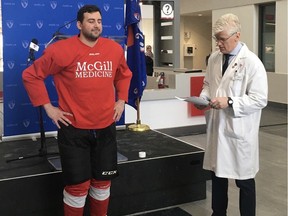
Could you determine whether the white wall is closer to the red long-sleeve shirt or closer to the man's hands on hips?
the red long-sleeve shirt

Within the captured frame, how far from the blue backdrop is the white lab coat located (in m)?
2.25

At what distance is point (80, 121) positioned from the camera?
2420 mm

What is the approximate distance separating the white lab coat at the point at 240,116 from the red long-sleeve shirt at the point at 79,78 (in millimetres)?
711

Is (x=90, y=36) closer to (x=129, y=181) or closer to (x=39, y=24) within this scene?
(x=129, y=181)

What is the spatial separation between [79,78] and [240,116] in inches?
38.7

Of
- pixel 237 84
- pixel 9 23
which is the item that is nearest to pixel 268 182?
pixel 237 84

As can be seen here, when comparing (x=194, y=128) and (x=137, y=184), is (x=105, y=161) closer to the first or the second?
(x=137, y=184)

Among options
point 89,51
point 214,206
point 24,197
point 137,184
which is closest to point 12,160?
point 24,197

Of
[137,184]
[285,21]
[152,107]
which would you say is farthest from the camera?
[285,21]

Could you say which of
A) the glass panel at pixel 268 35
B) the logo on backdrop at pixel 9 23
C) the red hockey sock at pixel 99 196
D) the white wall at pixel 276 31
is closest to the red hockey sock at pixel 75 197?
the red hockey sock at pixel 99 196

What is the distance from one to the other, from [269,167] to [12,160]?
272cm

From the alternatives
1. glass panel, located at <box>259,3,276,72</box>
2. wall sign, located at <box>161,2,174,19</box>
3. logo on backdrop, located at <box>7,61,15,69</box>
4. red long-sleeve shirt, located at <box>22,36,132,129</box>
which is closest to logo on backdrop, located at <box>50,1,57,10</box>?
logo on backdrop, located at <box>7,61,15,69</box>

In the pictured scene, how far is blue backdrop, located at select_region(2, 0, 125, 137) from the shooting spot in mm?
4090

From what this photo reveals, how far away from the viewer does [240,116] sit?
2449 millimetres
